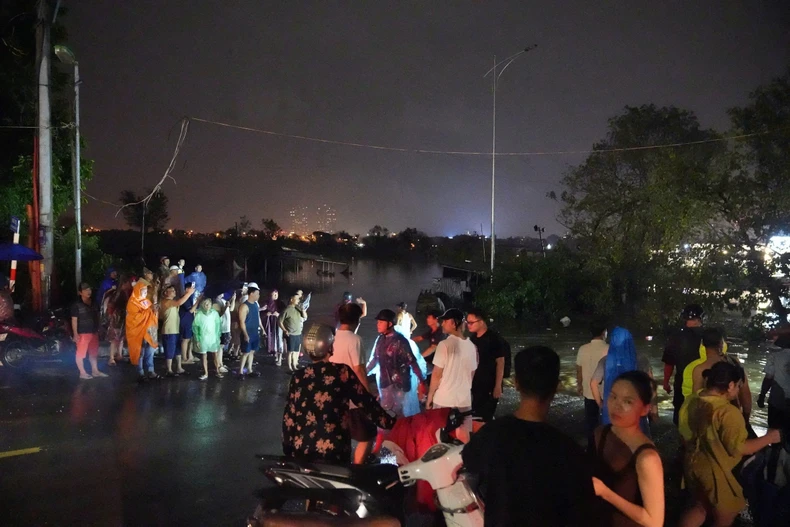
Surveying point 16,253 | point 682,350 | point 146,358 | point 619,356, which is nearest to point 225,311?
point 146,358

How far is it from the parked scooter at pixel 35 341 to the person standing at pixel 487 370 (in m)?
8.93

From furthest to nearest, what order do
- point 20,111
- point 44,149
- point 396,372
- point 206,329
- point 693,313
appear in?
point 20,111 → point 44,149 → point 206,329 → point 693,313 → point 396,372

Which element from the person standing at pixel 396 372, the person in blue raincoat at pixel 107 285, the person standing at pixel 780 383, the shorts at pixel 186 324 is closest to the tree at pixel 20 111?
the person in blue raincoat at pixel 107 285

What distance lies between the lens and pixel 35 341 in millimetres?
11602

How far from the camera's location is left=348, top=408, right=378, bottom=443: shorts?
4.16 meters

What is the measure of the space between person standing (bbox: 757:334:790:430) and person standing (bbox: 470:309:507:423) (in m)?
2.55

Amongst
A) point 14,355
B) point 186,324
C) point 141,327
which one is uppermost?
point 141,327

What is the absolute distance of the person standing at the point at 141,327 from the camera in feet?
33.6

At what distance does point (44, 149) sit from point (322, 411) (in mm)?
13295

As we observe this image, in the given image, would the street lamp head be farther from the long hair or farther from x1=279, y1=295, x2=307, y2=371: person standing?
the long hair

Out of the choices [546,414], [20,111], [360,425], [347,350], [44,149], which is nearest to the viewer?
[546,414]

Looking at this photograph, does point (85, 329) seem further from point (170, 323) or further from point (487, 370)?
point (487, 370)

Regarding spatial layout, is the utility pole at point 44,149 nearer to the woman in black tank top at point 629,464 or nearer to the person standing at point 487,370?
the person standing at point 487,370

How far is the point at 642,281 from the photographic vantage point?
63.7ft
